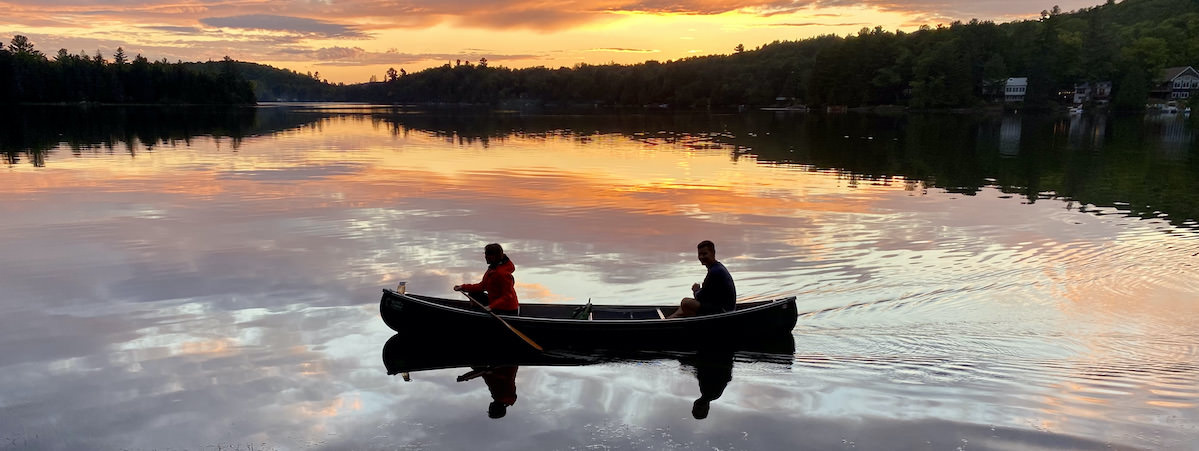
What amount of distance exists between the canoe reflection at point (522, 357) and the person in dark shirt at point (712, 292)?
68cm

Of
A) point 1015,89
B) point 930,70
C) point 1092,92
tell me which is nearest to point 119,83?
point 930,70

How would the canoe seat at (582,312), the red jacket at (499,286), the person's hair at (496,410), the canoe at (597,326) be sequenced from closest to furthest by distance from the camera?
the person's hair at (496,410), the canoe at (597,326), the red jacket at (499,286), the canoe seat at (582,312)

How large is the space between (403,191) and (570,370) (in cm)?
1887

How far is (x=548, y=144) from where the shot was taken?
177 ft

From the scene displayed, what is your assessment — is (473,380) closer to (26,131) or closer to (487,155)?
(487,155)

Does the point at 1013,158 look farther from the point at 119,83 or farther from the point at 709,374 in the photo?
the point at 119,83

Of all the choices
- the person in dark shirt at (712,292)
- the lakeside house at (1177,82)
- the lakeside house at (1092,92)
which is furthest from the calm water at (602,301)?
the lakeside house at (1177,82)

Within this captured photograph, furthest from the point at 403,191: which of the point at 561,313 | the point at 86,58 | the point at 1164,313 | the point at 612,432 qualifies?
the point at 86,58

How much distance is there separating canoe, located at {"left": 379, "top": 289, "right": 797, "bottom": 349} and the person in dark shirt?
350mm

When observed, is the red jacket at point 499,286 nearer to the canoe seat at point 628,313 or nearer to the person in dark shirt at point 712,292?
the canoe seat at point 628,313

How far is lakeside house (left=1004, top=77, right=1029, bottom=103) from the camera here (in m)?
134

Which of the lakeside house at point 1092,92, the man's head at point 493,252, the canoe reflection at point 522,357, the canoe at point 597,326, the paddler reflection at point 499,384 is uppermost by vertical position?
the lakeside house at point 1092,92

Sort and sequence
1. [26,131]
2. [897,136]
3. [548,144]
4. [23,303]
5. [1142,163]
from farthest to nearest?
[897,136] → [26,131] → [548,144] → [1142,163] → [23,303]

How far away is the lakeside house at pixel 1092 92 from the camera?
450ft
